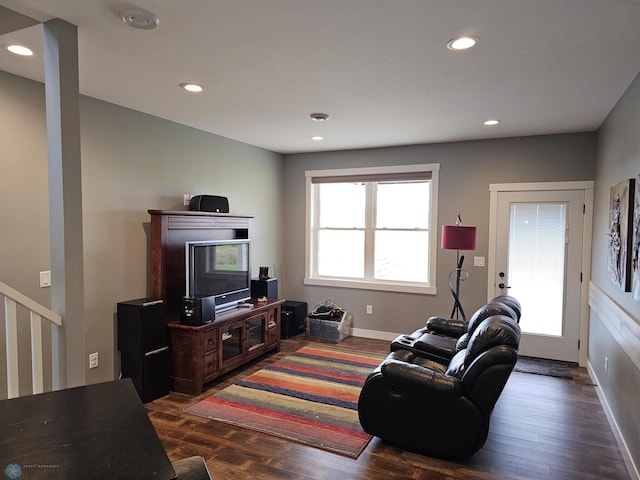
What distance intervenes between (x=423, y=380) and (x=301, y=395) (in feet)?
4.67

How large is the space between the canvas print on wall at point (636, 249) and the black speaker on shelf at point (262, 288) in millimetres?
3612

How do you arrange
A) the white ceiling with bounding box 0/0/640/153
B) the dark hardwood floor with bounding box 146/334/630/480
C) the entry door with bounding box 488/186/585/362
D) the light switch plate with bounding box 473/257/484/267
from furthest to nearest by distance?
the light switch plate with bounding box 473/257/484/267 < the entry door with bounding box 488/186/585/362 < the dark hardwood floor with bounding box 146/334/630/480 < the white ceiling with bounding box 0/0/640/153

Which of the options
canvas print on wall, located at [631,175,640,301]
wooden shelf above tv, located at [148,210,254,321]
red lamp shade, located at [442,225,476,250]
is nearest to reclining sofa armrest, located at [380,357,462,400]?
canvas print on wall, located at [631,175,640,301]

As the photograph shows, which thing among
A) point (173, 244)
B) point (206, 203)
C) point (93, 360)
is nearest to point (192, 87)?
point (206, 203)

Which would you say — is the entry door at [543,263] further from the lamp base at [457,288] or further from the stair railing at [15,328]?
the stair railing at [15,328]

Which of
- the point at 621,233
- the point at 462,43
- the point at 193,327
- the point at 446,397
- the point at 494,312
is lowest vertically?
the point at 446,397

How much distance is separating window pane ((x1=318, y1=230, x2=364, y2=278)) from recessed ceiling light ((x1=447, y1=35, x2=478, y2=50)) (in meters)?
3.59

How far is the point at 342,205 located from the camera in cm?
593

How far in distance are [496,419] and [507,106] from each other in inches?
102

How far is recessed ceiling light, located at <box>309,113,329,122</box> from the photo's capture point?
3.86 metres

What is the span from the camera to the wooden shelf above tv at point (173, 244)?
12.4ft

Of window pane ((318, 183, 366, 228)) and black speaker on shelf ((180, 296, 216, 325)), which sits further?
window pane ((318, 183, 366, 228))

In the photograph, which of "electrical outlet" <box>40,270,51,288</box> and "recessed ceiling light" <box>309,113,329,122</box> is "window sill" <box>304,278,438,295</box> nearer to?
"recessed ceiling light" <box>309,113,329,122</box>

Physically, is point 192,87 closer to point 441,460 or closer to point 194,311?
point 194,311
